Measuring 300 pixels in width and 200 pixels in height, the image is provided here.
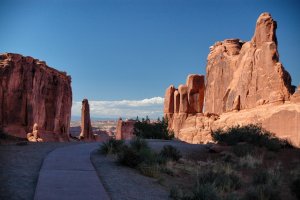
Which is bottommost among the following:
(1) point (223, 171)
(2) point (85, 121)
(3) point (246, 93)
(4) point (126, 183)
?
(1) point (223, 171)

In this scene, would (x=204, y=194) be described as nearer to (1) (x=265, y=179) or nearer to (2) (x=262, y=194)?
(2) (x=262, y=194)

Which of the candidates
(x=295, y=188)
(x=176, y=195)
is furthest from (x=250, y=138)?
(x=176, y=195)

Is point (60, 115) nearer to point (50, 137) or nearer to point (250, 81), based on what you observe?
point (50, 137)

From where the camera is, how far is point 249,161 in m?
16.9

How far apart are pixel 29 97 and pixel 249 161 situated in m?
46.7

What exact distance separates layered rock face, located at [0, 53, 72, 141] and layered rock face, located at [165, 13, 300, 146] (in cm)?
2317

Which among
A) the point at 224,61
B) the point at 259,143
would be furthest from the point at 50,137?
the point at 259,143

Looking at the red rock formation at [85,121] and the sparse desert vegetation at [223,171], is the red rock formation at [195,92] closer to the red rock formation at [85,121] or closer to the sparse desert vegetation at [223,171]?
the red rock formation at [85,121]

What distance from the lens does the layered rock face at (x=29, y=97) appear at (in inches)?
2088

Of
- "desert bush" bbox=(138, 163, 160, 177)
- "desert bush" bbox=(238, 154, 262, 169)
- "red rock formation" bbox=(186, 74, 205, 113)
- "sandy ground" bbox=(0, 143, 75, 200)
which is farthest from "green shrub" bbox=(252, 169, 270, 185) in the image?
"red rock formation" bbox=(186, 74, 205, 113)

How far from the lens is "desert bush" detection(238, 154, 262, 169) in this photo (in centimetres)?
1639

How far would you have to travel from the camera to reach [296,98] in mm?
27219

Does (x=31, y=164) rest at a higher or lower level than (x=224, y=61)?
lower

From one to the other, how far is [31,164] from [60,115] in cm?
6134
